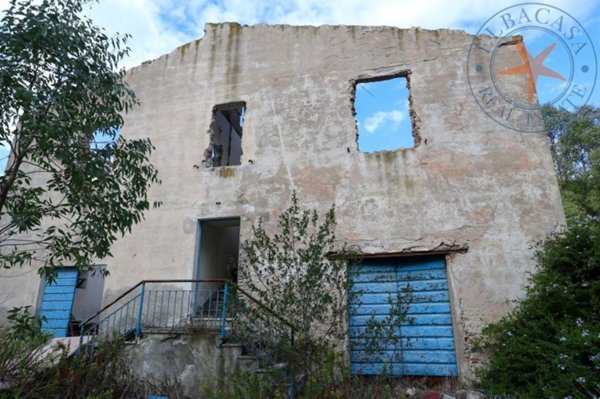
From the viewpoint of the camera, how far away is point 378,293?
7.46 meters

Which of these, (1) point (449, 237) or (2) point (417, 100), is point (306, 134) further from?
(1) point (449, 237)

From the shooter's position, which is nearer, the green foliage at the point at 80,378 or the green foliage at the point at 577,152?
the green foliage at the point at 80,378

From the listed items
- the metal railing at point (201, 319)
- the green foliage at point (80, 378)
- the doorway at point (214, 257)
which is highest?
the doorway at point (214, 257)

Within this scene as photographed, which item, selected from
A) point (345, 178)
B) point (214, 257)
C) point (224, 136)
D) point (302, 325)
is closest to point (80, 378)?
point (302, 325)

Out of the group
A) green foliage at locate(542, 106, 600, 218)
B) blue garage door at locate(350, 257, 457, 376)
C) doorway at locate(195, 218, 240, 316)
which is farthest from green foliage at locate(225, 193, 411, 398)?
green foliage at locate(542, 106, 600, 218)

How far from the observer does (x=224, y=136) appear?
1159cm

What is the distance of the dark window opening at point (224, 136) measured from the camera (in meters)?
9.63

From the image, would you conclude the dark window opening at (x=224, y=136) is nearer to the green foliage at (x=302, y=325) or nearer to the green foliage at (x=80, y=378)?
the green foliage at (x=302, y=325)

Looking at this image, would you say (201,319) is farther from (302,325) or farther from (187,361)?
(302,325)

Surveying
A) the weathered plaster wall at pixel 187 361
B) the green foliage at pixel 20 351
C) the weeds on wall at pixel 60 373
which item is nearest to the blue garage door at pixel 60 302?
the weeds on wall at pixel 60 373

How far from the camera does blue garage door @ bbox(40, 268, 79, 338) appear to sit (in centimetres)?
877

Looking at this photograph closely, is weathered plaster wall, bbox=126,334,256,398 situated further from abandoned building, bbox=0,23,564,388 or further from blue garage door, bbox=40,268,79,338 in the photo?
blue garage door, bbox=40,268,79,338

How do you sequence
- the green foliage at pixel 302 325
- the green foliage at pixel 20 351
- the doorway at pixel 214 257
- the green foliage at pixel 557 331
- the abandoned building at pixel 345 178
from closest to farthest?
the green foliage at pixel 557 331 < the green foliage at pixel 20 351 < the green foliage at pixel 302 325 < the abandoned building at pixel 345 178 < the doorway at pixel 214 257

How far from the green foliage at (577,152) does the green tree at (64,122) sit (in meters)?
16.1
